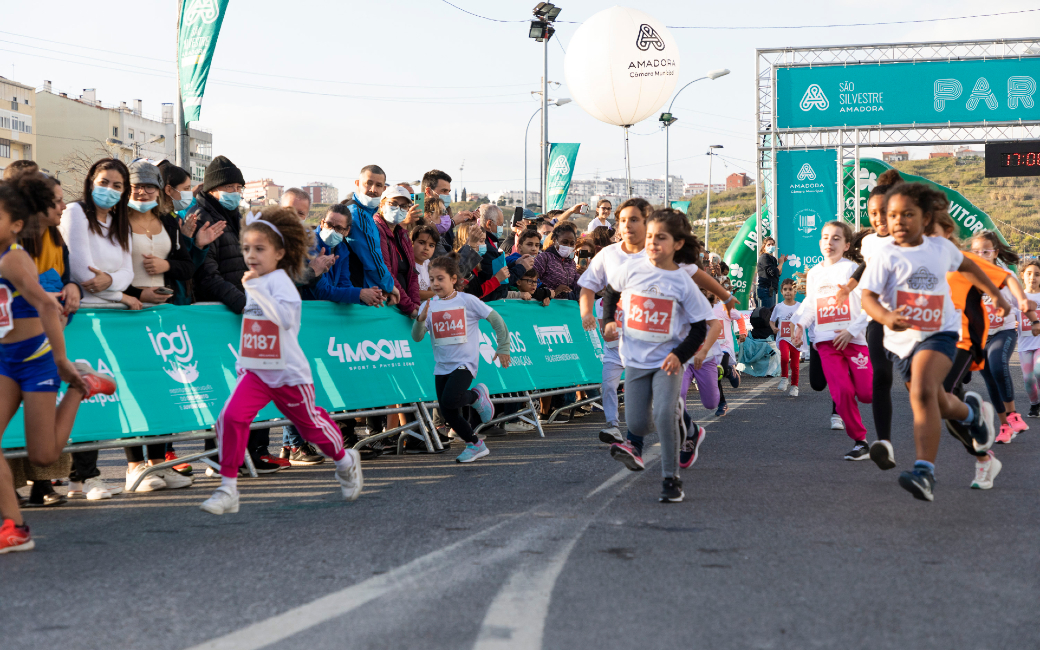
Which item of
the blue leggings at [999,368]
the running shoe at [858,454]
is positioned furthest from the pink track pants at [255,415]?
the blue leggings at [999,368]

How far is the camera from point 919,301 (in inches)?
236

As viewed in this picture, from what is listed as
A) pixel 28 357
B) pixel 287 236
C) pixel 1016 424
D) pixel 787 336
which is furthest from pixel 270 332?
pixel 787 336

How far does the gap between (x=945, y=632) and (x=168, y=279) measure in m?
6.06

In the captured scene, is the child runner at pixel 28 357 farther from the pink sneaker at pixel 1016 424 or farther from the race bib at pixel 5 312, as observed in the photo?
the pink sneaker at pixel 1016 424

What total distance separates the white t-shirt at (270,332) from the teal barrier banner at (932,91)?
22.7m

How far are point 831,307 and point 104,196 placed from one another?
19.5ft

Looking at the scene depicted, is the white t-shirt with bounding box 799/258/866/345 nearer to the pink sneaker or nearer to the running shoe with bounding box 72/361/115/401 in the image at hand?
the pink sneaker

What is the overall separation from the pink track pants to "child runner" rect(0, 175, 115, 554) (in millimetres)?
752

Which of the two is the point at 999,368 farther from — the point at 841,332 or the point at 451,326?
the point at 451,326

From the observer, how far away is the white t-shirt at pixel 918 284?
5.98m

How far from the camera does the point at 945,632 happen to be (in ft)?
11.6

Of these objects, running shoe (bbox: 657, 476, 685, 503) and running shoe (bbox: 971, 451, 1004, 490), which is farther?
running shoe (bbox: 971, 451, 1004, 490)

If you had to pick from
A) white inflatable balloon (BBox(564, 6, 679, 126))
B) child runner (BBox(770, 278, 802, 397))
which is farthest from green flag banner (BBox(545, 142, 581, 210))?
child runner (BBox(770, 278, 802, 397))

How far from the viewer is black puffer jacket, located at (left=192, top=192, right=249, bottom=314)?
759cm
